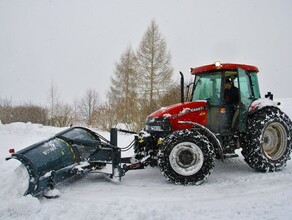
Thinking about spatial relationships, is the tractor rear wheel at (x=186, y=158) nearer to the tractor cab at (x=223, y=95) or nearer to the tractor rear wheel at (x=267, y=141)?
the tractor cab at (x=223, y=95)

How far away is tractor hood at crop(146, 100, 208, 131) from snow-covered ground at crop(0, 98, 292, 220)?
3.36ft

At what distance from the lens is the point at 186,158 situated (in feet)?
16.8

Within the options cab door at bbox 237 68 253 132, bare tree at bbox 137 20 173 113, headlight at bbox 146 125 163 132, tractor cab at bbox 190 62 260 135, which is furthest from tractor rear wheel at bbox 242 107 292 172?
bare tree at bbox 137 20 173 113

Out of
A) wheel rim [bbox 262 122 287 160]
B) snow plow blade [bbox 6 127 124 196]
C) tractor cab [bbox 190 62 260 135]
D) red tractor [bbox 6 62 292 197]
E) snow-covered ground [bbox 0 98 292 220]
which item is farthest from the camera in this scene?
wheel rim [bbox 262 122 287 160]

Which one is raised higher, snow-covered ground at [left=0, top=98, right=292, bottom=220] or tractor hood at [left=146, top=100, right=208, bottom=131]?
tractor hood at [left=146, top=100, right=208, bottom=131]

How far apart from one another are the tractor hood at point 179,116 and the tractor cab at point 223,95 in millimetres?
160

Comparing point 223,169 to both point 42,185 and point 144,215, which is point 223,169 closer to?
point 144,215

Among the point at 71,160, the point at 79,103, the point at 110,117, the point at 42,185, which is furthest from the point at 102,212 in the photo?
the point at 79,103

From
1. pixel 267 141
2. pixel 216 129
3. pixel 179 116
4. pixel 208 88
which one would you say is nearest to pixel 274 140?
pixel 267 141

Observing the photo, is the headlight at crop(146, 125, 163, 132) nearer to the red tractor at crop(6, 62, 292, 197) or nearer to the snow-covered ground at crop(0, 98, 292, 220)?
the red tractor at crop(6, 62, 292, 197)

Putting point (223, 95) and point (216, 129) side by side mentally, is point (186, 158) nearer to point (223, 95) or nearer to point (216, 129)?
point (216, 129)

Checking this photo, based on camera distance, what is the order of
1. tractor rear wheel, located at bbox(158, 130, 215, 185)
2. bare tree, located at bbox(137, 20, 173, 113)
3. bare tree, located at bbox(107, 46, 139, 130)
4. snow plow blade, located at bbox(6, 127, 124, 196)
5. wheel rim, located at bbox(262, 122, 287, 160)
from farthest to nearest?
bare tree, located at bbox(107, 46, 139, 130) → bare tree, located at bbox(137, 20, 173, 113) → wheel rim, located at bbox(262, 122, 287, 160) → tractor rear wheel, located at bbox(158, 130, 215, 185) → snow plow blade, located at bbox(6, 127, 124, 196)

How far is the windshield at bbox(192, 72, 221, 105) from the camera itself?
19.1 ft

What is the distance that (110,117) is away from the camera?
1399 centimetres
